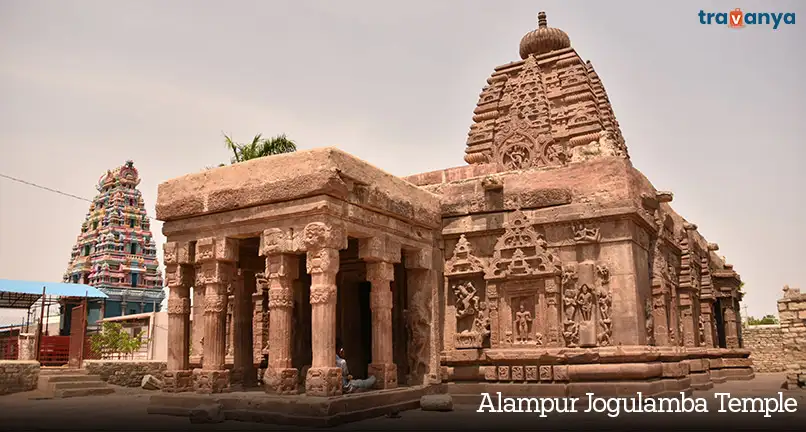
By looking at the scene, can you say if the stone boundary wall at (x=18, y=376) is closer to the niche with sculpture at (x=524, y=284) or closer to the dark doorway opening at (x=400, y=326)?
the dark doorway opening at (x=400, y=326)

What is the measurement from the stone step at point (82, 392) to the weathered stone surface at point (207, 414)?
761 cm

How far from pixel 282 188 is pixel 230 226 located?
1431mm

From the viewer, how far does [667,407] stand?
431 inches

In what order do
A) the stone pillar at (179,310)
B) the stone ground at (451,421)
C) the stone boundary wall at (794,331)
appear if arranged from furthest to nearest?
the stone boundary wall at (794,331) < the stone pillar at (179,310) < the stone ground at (451,421)

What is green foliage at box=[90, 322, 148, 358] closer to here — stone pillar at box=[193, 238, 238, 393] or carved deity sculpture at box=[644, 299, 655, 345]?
stone pillar at box=[193, 238, 238, 393]

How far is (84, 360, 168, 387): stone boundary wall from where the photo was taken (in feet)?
60.0

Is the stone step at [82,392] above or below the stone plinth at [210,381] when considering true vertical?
below

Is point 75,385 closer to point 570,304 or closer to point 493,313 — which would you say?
point 493,313

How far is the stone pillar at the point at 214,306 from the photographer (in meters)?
11.6

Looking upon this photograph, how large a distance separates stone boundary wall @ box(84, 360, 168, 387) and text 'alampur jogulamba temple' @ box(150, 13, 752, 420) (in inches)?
245

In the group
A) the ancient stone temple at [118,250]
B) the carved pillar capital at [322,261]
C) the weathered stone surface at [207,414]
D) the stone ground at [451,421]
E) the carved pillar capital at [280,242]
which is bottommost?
the stone ground at [451,421]

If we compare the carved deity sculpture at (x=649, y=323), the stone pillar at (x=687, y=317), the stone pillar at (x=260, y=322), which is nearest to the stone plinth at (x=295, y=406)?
the carved deity sculpture at (x=649, y=323)

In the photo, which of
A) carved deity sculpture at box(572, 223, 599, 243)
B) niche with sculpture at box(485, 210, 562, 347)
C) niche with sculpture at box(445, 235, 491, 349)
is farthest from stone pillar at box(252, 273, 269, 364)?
carved deity sculpture at box(572, 223, 599, 243)

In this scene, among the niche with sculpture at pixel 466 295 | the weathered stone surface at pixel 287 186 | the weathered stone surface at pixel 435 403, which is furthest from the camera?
the niche with sculpture at pixel 466 295
